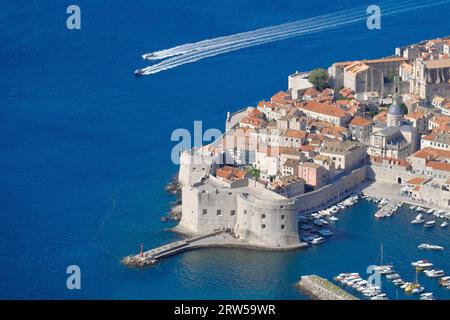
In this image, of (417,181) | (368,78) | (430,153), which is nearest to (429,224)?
(417,181)

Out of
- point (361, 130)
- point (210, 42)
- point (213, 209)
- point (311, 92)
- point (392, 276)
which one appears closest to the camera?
point (392, 276)

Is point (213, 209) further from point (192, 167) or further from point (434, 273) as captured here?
point (434, 273)

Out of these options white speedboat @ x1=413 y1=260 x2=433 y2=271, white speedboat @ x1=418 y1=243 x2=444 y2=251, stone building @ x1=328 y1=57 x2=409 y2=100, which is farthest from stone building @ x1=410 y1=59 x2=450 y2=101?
white speedboat @ x1=413 y1=260 x2=433 y2=271

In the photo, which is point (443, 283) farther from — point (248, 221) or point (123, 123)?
point (123, 123)

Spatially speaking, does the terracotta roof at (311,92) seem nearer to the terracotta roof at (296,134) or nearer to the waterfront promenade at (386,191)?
the terracotta roof at (296,134)
